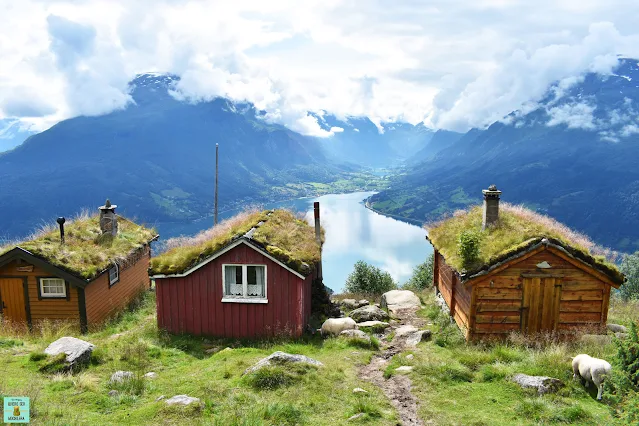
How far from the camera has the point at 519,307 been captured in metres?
16.0

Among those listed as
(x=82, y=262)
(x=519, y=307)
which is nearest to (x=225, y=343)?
(x=82, y=262)

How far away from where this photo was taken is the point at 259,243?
56.4 feet

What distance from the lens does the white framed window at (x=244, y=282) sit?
17531 mm

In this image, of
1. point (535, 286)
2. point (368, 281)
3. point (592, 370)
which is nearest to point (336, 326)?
point (535, 286)

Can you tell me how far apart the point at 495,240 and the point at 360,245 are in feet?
366

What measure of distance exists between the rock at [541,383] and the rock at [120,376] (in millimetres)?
9927

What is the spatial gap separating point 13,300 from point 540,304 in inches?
863

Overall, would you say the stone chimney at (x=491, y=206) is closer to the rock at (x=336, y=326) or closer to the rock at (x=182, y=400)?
the rock at (x=336, y=326)

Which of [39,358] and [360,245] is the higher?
[39,358]

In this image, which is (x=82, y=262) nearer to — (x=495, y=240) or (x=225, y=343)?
(x=225, y=343)

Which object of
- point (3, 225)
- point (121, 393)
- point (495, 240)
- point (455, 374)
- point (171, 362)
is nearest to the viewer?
point (121, 393)

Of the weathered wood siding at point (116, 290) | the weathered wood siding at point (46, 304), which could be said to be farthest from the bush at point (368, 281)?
the weathered wood siding at point (46, 304)

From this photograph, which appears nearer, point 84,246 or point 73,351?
point 73,351

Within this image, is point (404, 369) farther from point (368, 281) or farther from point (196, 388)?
point (368, 281)
